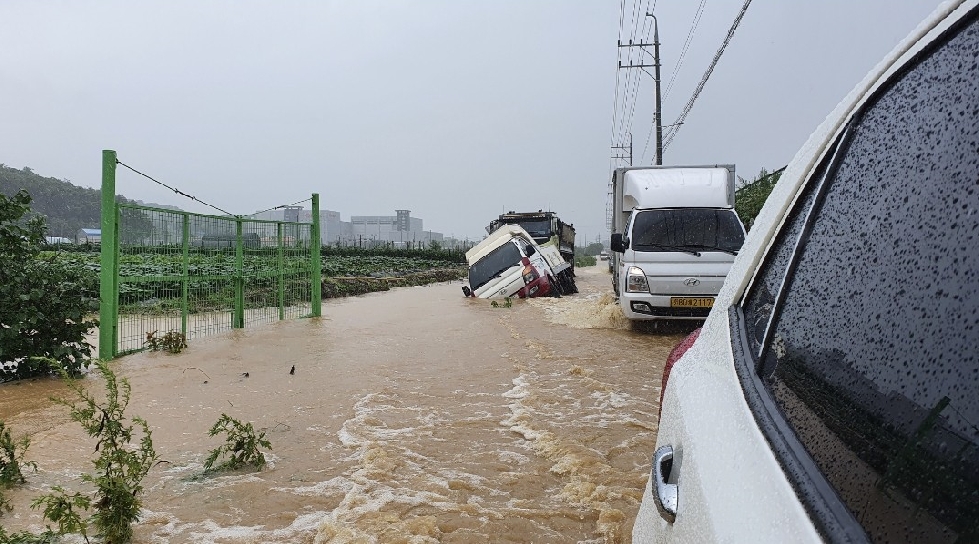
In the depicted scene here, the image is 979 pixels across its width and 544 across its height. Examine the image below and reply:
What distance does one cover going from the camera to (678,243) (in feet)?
32.2

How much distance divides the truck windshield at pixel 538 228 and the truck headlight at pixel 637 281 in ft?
46.2

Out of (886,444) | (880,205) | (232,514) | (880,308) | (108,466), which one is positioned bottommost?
(232,514)

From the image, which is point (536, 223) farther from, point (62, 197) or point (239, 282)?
point (62, 197)

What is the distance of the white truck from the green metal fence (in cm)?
598

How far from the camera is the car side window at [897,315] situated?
74cm

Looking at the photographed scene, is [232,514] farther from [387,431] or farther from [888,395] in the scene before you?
[888,395]

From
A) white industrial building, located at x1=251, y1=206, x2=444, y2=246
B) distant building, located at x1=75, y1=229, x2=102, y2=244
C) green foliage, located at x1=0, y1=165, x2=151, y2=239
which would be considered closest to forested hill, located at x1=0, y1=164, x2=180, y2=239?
green foliage, located at x1=0, y1=165, x2=151, y2=239

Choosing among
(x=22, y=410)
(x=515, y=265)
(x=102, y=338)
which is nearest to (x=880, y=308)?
(x=22, y=410)

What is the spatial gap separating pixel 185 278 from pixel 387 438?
5502 millimetres

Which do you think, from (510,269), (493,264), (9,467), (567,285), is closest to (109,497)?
(9,467)

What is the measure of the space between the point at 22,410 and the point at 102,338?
2051mm

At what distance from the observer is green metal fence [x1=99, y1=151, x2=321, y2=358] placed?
7.72 m

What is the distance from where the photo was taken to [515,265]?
56.7 ft

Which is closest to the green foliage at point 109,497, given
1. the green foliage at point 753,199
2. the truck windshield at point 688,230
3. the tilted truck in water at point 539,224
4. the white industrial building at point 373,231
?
the truck windshield at point 688,230
